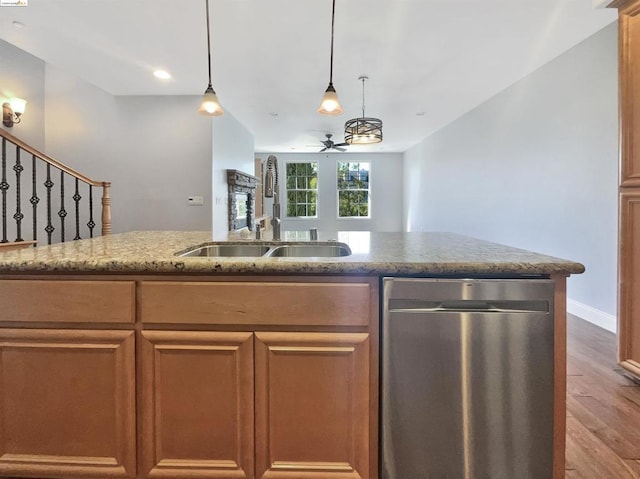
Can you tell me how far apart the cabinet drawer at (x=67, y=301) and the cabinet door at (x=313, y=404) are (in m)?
0.49

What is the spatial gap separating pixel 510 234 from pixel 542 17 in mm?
2636

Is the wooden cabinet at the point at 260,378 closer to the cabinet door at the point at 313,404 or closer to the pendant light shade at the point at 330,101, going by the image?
the cabinet door at the point at 313,404

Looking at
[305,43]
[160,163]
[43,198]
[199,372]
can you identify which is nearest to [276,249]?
[199,372]

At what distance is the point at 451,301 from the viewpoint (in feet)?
4.14

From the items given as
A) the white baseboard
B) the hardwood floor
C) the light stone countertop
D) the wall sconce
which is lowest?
the hardwood floor

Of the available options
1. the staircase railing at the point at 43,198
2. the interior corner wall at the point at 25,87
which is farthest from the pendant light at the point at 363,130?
the interior corner wall at the point at 25,87

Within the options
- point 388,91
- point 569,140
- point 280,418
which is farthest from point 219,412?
point 388,91

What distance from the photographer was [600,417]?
1.93 meters

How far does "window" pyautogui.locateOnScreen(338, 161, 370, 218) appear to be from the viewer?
34.4 feet

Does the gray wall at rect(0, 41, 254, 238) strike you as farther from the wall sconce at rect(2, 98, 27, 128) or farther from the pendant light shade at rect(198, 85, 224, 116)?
the pendant light shade at rect(198, 85, 224, 116)

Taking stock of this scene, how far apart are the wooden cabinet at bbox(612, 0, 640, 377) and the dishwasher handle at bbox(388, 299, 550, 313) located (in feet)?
5.05

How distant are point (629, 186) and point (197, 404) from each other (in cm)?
264

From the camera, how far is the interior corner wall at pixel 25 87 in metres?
4.42

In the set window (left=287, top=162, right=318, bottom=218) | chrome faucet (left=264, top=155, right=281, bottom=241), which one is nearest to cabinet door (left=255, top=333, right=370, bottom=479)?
chrome faucet (left=264, top=155, right=281, bottom=241)
